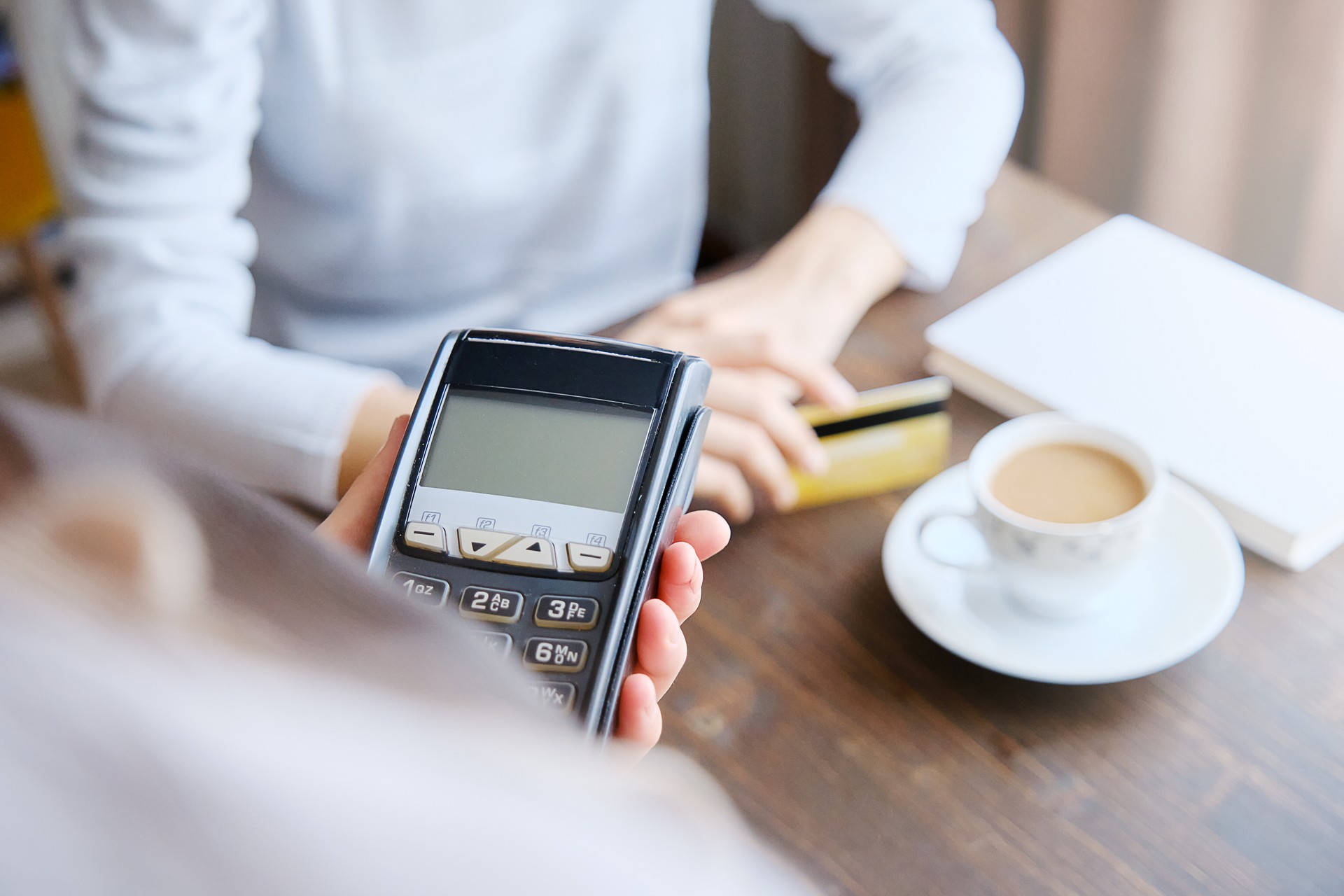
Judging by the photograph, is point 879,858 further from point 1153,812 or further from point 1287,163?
point 1287,163

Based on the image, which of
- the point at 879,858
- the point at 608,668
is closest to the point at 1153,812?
the point at 879,858

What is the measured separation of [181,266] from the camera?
0.66 metres

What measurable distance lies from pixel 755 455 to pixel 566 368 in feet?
0.79

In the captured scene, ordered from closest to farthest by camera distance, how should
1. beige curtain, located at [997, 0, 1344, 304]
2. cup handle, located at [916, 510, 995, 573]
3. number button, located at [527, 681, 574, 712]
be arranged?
number button, located at [527, 681, 574, 712], cup handle, located at [916, 510, 995, 573], beige curtain, located at [997, 0, 1344, 304]

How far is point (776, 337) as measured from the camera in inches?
24.2

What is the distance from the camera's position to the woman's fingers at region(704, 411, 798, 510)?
543 millimetres

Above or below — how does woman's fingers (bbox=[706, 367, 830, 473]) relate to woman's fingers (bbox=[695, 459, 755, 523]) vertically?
above

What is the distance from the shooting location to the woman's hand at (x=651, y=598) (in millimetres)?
285

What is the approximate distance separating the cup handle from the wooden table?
1.0 inches

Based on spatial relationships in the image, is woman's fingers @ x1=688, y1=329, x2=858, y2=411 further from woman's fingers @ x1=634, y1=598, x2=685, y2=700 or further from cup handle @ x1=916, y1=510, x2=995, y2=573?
woman's fingers @ x1=634, y1=598, x2=685, y2=700

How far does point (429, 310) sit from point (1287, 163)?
821 millimetres

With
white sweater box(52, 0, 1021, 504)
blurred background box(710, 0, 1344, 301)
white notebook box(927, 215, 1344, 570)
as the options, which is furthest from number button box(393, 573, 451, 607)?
blurred background box(710, 0, 1344, 301)

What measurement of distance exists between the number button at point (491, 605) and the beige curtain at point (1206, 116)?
0.99m

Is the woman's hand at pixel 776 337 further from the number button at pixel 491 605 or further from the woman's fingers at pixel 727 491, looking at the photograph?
the number button at pixel 491 605
